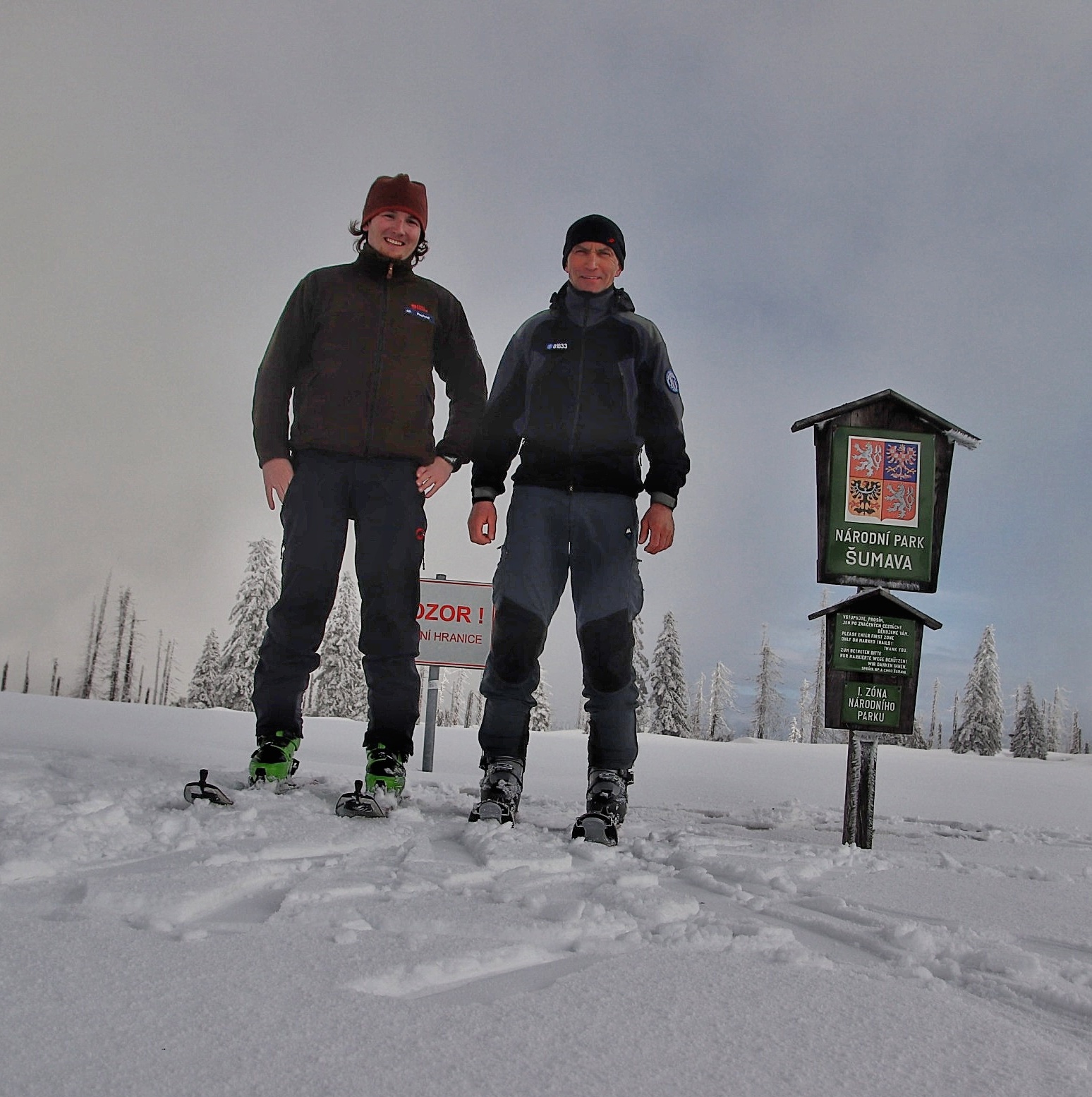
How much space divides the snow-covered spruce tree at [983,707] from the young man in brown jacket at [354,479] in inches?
1483

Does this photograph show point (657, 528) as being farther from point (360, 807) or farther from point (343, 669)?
point (343, 669)

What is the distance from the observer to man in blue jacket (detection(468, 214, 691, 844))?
328cm

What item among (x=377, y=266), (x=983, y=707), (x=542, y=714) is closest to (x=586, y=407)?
(x=377, y=266)

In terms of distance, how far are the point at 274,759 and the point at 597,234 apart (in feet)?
9.11

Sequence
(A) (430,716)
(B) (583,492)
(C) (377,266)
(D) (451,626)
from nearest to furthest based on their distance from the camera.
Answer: (B) (583,492)
(C) (377,266)
(A) (430,716)
(D) (451,626)

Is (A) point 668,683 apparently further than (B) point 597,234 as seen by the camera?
Yes

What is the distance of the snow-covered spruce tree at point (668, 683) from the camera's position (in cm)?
2892

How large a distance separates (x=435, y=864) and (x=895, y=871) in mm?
1533

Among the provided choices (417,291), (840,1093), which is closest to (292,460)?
(417,291)

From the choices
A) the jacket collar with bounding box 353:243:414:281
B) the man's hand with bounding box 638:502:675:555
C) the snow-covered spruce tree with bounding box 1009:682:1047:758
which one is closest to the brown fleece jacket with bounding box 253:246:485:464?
the jacket collar with bounding box 353:243:414:281

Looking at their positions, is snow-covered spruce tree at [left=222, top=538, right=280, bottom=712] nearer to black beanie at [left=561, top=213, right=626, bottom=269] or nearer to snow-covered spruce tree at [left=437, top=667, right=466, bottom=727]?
snow-covered spruce tree at [left=437, top=667, right=466, bottom=727]

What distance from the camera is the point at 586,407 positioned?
3.40 m

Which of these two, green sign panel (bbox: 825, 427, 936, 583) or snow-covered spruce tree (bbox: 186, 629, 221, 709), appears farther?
snow-covered spruce tree (bbox: 186, 629, 221, 709)

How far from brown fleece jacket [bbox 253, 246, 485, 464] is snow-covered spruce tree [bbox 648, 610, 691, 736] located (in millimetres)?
26010
